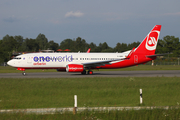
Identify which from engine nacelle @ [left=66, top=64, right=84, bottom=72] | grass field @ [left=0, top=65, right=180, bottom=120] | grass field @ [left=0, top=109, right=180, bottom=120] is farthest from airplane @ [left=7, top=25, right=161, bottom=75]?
grass field @ [left=0, top=109, right=180, bottom=120]

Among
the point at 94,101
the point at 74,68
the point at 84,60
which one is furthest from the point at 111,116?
the point at 84,60

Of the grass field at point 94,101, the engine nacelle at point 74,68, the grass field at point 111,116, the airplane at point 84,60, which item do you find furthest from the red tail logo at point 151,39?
the grass field at point 111,116

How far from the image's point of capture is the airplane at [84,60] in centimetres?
3319

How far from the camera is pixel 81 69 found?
1293 inches

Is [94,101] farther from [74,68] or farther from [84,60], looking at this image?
[84,60]

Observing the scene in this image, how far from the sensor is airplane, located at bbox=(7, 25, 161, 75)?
1307 inches

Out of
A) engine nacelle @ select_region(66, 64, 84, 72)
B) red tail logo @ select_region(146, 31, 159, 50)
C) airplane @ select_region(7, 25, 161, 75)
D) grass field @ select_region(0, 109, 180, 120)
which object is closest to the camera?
grass field @ select_region(0, 109, 180, 120)

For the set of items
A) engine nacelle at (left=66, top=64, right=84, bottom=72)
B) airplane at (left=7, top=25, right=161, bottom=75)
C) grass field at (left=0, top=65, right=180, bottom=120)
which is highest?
airplane at (left=7, top=25, right=161, bottom=75)

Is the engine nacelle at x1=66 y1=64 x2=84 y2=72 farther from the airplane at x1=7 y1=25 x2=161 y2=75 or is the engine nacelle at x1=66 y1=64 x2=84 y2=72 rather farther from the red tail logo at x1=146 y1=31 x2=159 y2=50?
the red tail logo at x1=146 y1=31 x2=159 y2=50

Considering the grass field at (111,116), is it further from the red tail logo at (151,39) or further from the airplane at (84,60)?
the red tail logo at (151,39)

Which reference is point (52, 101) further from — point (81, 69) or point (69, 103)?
point (81, 69)

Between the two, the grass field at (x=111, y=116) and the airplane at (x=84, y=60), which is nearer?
the grass field at (x=111, y=116)

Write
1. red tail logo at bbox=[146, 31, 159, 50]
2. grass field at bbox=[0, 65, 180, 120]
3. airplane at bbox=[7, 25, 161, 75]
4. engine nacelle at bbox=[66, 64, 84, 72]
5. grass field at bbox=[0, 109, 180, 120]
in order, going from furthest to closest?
red tail logo at bbox=[146, 31, 159, 50], airplane at bbox=[7, 25, 161, 75], engine nacelle at bbox=[66, 64, 84, 72], grass field at bbox=[0, 65, 180, 120], grass field at bbox=[0, 109, 180, 120]

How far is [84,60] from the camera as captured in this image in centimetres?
3553
